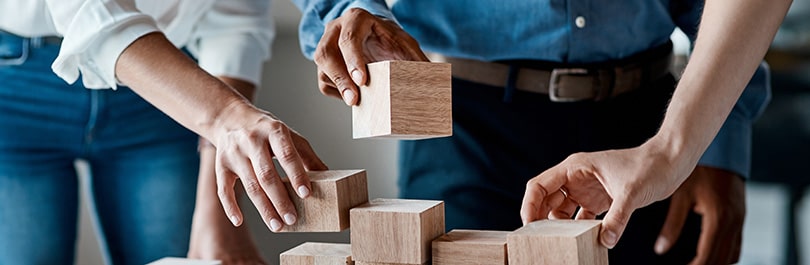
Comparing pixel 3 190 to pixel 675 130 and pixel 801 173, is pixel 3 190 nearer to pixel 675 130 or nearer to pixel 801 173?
pixel 675 130

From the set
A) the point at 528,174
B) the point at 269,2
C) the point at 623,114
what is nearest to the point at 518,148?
the point at 528,174

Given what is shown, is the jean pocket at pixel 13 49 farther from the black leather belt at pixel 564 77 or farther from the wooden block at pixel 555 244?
the wooden block at pixel 555 244

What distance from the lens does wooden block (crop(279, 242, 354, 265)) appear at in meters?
1.00

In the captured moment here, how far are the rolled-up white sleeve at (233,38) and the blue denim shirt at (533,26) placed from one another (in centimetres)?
26

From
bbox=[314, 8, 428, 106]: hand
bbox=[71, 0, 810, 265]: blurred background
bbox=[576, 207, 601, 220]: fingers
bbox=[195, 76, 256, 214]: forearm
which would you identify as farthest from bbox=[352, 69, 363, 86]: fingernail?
bbox=[71, 0, 810, 265]: blurred background

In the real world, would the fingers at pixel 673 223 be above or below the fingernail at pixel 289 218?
below

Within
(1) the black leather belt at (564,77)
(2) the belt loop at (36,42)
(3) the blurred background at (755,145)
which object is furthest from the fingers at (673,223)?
(3) the blurred background at (755,145)

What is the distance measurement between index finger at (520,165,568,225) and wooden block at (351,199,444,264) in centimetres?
11

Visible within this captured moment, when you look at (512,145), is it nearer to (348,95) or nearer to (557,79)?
(557,79)

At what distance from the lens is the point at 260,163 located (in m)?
0.97

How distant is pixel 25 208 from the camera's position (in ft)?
4.90

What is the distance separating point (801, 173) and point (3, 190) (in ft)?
9.56

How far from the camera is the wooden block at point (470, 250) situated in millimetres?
921

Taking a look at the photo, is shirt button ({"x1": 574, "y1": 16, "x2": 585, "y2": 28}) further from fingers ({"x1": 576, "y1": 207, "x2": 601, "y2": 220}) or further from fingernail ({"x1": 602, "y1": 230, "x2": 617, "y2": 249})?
fingernail ({"x1": 602, "y1": 230, "x2": 617, "y2": 249})
